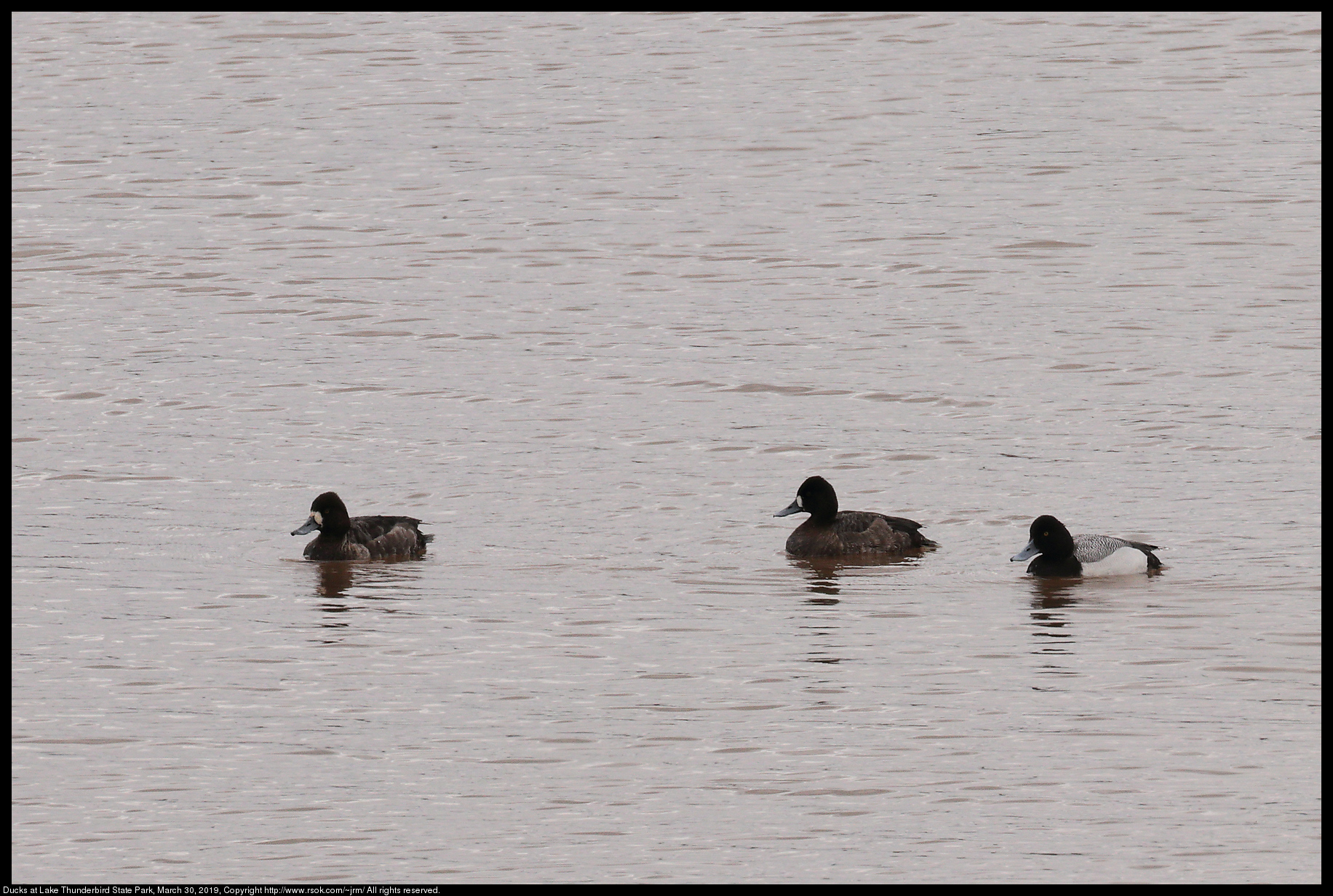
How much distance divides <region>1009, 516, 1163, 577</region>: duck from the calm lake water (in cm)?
25

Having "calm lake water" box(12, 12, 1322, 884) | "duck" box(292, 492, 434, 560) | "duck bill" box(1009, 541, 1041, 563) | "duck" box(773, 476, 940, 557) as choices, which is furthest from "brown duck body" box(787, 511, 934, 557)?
"duck" box(292, 492, 434, 560)

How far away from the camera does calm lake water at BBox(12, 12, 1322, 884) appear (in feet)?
33.4

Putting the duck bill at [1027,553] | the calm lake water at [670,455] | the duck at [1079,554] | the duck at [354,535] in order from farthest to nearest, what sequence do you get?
1. the duck at [354,535]
2. the duck bill at [1027,553]
3. the duck at [1079,554]
4. the calm lake water at [670,455]

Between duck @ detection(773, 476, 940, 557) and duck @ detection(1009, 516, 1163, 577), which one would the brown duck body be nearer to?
duck @ detection(773, 476, 940, 557)

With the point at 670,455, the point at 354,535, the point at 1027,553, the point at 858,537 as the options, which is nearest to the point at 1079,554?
the point at 1027,553

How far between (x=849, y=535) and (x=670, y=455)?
2.96 meters

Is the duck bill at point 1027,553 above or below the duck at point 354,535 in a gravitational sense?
below

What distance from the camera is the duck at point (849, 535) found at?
16422mm

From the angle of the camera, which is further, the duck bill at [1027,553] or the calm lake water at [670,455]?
the duck bill at [1027,553]

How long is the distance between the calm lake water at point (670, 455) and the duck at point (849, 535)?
0.29 metres

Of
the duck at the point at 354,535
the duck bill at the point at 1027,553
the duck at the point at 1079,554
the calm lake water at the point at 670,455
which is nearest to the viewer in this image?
the calm lake water at the point at 670,455

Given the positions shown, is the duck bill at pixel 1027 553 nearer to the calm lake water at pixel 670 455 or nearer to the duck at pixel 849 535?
the calm lake water at pixel 670 455

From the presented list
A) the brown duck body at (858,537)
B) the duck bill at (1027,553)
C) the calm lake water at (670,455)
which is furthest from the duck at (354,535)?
the duck bill at (1027,553)

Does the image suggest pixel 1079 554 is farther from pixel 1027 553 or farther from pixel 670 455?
pixel 670 455
